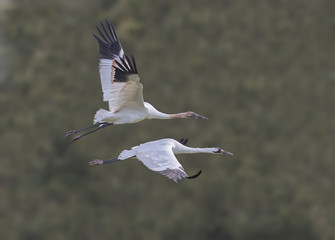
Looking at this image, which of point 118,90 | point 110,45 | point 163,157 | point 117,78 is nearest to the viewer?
point 163,157

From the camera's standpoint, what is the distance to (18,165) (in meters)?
35.3

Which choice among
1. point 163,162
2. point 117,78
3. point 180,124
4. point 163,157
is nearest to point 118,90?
point 117,78

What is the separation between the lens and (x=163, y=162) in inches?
Result: 608

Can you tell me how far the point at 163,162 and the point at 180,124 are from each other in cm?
1816

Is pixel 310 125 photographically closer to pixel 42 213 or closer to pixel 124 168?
pixel 124 168

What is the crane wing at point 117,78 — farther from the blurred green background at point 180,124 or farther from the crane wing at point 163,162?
the blurred green background at point 180,124

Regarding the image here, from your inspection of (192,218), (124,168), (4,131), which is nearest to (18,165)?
(4,131)

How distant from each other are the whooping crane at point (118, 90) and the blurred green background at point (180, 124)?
603 inches

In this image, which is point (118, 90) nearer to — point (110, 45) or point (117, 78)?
point (117, 78)

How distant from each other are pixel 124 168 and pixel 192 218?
330cm

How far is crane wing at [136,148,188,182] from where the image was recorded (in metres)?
14.8

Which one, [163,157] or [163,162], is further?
[163,157]

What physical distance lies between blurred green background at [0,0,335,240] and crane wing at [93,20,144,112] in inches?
600

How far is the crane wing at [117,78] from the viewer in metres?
16.2
